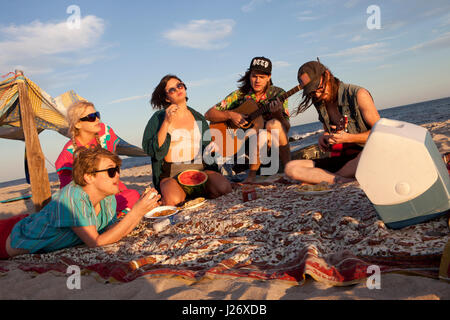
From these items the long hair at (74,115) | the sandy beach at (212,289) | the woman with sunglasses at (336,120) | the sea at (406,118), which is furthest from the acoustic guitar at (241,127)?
the sandy beach at (212,289)

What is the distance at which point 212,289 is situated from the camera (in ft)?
5.72

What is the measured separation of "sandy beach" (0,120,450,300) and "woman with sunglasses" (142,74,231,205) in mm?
2091

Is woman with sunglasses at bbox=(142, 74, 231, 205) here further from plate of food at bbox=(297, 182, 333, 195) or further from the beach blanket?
plate of food at bbox=(297, 182, 333, 195)

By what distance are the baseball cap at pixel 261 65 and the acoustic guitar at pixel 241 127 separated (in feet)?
1.61

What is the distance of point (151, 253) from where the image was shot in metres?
2.63

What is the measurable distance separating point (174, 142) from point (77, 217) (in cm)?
209

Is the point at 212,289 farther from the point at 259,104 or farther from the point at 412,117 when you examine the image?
the point at 412,117

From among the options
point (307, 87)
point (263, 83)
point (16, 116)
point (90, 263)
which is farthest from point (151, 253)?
point (16, 116)

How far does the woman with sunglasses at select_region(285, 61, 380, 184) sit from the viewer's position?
3707 mm

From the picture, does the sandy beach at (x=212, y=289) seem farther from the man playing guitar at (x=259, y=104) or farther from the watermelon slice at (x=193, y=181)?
the man playing guitar at (x=259, y=104)

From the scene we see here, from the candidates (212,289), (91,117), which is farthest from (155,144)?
(212,289)

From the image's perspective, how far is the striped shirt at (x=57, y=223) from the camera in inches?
103
